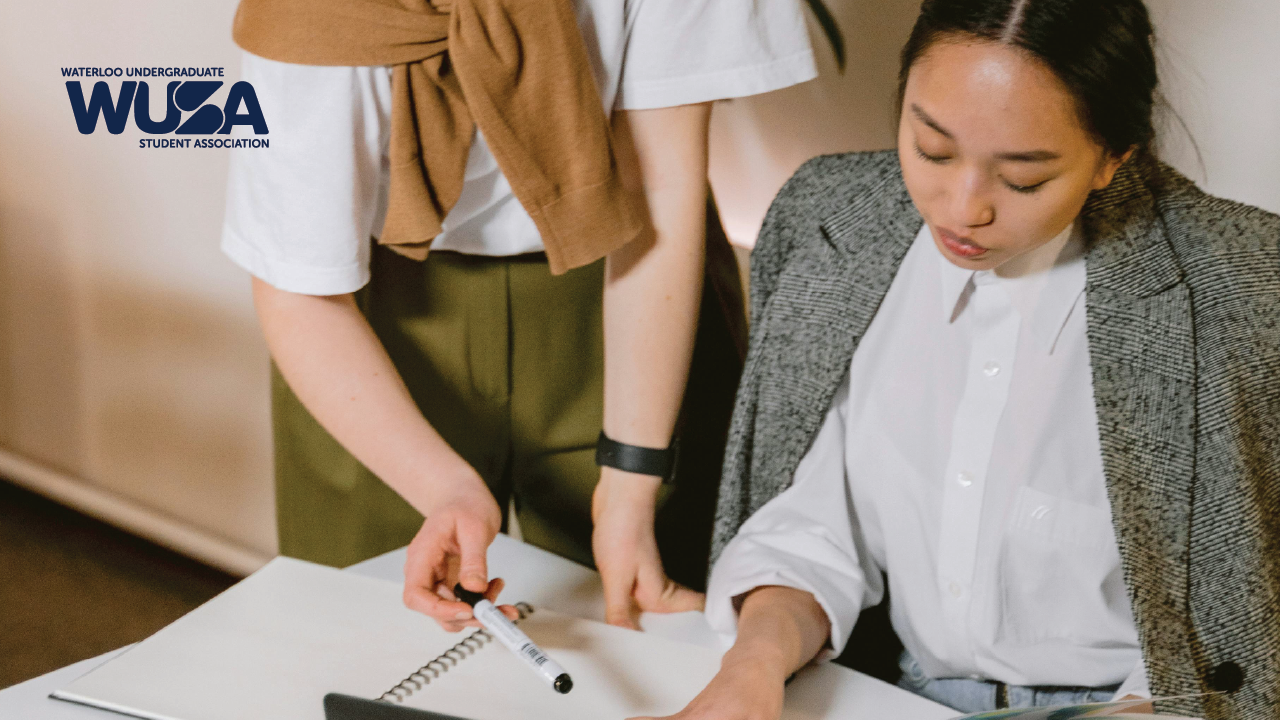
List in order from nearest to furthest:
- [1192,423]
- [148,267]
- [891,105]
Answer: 1. [1192,423]
2. [891,105]
3. [148,267]

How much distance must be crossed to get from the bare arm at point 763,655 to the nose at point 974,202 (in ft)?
1.14

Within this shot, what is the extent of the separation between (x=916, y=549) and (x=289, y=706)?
21.2 inches

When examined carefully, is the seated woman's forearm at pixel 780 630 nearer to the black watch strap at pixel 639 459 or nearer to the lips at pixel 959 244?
the black watch strap at pixel 639 459

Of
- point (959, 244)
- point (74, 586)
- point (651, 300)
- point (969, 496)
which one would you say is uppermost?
point (959, 244)

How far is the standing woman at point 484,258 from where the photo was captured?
83 cm

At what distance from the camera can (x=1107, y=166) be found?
0.74 metres

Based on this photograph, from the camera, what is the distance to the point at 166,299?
208 centimetres

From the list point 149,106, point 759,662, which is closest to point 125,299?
point 149,106

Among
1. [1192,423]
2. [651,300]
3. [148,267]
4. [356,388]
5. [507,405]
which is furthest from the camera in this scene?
[148,267]

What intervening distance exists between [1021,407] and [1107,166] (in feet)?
0.70

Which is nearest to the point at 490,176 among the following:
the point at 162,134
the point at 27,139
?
the point at 162,134

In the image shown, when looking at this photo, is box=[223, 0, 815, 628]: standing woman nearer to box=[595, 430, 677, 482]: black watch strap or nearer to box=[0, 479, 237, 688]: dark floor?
box=[595, 430, 677, 482]: black watch strap

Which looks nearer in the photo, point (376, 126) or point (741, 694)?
point (741, 694)

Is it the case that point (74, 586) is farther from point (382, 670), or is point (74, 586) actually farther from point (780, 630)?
point (780, 630)
